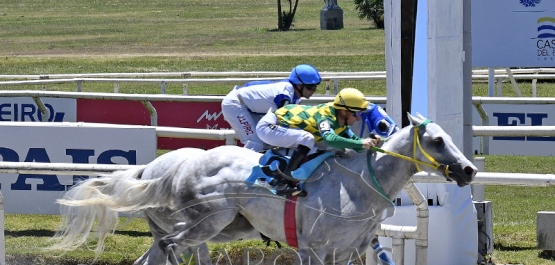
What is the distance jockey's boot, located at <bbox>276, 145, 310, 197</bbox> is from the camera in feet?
19.5

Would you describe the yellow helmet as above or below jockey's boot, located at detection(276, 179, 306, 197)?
above

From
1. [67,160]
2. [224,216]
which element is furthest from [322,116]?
[67,160]

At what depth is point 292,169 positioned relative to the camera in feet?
19.9

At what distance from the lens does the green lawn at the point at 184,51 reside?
27.2 feet

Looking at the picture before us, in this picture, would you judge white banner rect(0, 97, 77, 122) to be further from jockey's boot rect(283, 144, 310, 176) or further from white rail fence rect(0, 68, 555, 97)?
jockey's boot rect(283, 144, 310, 176)

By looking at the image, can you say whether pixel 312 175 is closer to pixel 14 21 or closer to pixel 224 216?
pixel 224 216

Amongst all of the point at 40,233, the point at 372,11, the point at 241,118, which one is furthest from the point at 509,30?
the point at 372,11

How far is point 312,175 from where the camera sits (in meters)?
5.99

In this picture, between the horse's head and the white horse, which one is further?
the white horse

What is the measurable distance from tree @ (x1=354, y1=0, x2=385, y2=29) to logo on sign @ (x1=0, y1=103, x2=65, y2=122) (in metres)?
32.2

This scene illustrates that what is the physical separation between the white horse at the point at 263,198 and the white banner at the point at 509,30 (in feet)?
34.9

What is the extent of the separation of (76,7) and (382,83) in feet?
110

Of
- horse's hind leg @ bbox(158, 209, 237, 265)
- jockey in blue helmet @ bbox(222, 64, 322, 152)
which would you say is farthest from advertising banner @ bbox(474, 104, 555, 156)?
horse's hind leg @ bbox(158, 209, 237, 265)

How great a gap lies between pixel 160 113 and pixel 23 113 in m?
2.07
